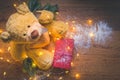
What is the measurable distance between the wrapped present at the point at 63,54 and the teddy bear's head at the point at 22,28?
0.63 feet

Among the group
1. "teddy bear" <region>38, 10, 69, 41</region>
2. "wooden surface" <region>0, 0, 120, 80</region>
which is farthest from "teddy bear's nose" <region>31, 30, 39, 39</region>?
"wooden surface" <region>0, 0, 120, 80</region>

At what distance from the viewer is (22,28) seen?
130 centimetres

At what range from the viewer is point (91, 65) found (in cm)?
155

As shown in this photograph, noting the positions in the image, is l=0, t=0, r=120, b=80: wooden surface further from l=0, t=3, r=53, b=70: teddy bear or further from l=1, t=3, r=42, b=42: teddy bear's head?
l=1, t=3, r=42, b=42: teddy bear's head

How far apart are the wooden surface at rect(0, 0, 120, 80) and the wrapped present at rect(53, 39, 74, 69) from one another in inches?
3.9

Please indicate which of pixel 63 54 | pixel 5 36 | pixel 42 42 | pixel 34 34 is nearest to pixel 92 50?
pixel 63 54

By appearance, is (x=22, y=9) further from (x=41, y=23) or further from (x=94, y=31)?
(x=94, y=31)

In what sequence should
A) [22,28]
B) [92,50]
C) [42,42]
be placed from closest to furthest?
[22,28] < [42,42] < [92,50]

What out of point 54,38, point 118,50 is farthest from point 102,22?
point 54,38

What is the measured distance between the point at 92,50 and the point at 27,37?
1.49 feet

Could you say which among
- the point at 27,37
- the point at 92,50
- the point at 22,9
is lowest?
the point at 92,50

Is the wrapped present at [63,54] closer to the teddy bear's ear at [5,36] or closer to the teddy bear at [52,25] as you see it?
the teddy bear at [52,25]

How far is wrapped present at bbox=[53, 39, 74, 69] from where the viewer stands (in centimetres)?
146

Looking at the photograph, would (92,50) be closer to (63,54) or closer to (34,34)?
(63,54)
